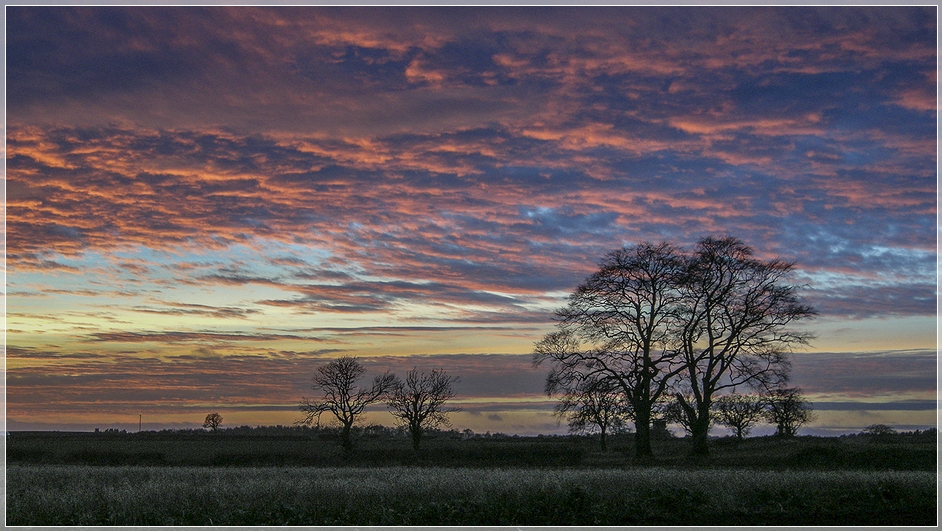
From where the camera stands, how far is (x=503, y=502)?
16.2 m

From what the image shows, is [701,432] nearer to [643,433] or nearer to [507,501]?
[643,433]

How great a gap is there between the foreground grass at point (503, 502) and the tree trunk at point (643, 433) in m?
14.8

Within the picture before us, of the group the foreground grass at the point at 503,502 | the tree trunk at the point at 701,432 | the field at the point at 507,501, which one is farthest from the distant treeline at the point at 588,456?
the foreground grass at the point at 503,502

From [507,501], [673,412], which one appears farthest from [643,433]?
[507,501]

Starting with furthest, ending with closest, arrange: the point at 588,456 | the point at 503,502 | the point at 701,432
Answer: the point at 588,456 < the point at 701,432 < the point at 503,502

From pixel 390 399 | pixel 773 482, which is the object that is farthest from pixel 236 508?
pixel 390 399

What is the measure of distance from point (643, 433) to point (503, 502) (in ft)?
65.4

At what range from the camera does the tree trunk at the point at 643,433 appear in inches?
1342

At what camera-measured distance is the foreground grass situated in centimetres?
1517

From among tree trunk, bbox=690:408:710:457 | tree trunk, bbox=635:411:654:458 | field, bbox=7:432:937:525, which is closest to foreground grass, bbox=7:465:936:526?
field, bbox=7:432:937:525

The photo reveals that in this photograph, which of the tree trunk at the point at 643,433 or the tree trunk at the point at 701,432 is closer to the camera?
the tree trunk at the point at 701,432

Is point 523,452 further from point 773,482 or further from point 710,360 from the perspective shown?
point 773,482

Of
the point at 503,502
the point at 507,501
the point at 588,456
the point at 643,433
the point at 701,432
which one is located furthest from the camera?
the point at 588,456

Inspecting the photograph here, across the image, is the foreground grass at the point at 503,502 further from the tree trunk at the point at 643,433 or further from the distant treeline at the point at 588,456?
the tree trunk at the point at 643,433
